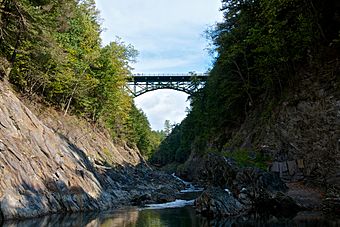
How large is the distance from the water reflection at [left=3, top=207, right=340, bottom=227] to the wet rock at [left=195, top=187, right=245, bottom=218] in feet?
2.58

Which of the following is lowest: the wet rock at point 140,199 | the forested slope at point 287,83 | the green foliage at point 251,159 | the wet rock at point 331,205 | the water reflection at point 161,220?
the wet rock at point 140,199

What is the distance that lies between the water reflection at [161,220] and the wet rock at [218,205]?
787 millimetres

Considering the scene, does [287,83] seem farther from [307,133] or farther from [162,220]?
[162,220]

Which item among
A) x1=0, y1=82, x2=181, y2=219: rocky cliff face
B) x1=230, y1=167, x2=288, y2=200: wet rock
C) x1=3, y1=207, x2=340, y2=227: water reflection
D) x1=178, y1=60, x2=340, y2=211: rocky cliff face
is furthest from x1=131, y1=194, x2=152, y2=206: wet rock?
x1=230, y1=167, x2=288, y2=200: wet rock

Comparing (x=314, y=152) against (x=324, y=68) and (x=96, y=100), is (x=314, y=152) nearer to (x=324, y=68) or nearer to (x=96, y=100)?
(x=324, y=68)

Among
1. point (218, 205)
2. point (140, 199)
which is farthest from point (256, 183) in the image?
point (140, 199)

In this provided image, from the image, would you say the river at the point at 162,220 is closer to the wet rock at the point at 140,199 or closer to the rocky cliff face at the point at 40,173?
the rocky cliff face at the point at 40,173

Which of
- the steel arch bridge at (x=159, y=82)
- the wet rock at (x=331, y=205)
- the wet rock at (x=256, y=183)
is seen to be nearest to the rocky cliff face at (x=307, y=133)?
the wet rock at (x=331, y=205)

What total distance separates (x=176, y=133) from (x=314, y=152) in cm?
7588

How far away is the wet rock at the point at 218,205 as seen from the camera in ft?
60.0

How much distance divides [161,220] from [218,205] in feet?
11.7

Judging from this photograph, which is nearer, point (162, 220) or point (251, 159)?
point (162, 220)

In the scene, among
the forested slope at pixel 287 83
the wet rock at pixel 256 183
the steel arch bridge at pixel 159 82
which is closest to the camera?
the wet rock at pixel 256 183

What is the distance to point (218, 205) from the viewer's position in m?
18.5
